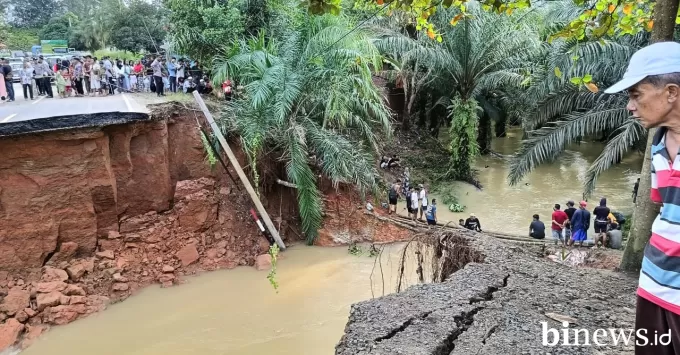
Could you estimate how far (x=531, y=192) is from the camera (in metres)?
16.3

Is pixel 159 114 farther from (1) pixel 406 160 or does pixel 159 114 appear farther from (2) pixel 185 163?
(1) pixel 406 160

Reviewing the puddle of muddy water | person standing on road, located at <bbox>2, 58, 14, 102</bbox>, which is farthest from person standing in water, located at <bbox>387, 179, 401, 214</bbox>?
person standing on road, located at <bbox>2, 58, 14, 102</bbox>

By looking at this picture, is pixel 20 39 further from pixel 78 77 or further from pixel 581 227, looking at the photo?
pixel 581 227

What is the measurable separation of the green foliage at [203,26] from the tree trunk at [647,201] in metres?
10.7

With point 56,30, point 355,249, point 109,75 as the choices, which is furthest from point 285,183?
point 56,30

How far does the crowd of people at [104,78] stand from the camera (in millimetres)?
13070

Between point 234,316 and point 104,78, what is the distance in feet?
29.4

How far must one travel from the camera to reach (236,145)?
12266mm

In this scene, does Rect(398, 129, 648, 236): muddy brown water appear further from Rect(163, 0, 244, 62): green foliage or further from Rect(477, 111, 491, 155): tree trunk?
Rect(163, 0, 244, 62): green foliage

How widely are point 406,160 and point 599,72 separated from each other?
743cm

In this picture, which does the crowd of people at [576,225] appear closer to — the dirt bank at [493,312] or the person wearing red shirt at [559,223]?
the person wearing red shirt at [559,223]

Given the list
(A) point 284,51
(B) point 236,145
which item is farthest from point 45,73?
(A) point 284,51

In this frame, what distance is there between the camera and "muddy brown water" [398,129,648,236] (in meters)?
14.0

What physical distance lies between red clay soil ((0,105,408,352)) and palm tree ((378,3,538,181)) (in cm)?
517
